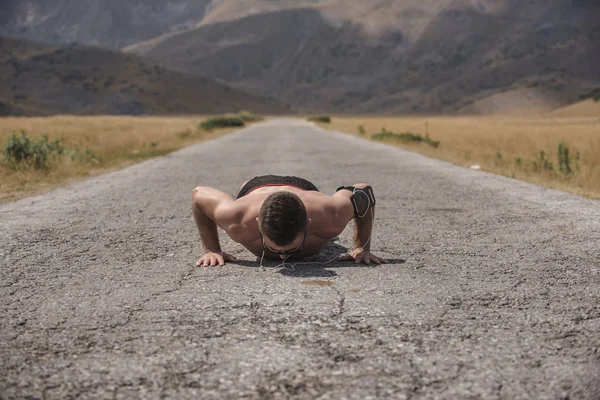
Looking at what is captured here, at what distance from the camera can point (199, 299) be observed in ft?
14.1

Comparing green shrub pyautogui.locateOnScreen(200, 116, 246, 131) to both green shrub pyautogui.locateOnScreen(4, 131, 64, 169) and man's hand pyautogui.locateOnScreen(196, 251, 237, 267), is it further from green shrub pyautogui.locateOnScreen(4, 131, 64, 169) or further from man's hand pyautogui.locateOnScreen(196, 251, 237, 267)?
man's hand pyautogui.locateOnScreen(196, 251, 237, 267)

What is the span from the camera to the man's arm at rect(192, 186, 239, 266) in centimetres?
520

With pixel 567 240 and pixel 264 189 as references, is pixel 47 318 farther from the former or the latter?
pixel 567 240

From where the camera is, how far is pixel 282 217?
4547mm

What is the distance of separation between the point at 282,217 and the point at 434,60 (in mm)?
157190

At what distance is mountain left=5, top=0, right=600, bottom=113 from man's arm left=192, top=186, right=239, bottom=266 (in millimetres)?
117478

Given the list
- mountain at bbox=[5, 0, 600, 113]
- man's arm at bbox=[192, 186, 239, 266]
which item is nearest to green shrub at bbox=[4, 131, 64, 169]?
man's arm at bbox=[192, 186, 239, 266]

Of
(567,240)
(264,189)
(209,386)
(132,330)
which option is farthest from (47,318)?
(567,240)

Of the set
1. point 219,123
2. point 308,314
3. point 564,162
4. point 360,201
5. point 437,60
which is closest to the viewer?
point 308,314

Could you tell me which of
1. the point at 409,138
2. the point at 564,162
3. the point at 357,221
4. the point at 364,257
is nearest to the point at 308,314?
the point at 364,257

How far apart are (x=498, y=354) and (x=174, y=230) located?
175 inches

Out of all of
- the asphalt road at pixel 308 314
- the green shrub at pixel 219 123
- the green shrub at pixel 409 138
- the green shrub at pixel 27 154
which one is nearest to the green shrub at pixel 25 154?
the green shrub at pixel 27 154

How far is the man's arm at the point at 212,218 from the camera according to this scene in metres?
5.20

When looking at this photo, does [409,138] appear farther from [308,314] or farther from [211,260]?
[308,314]
